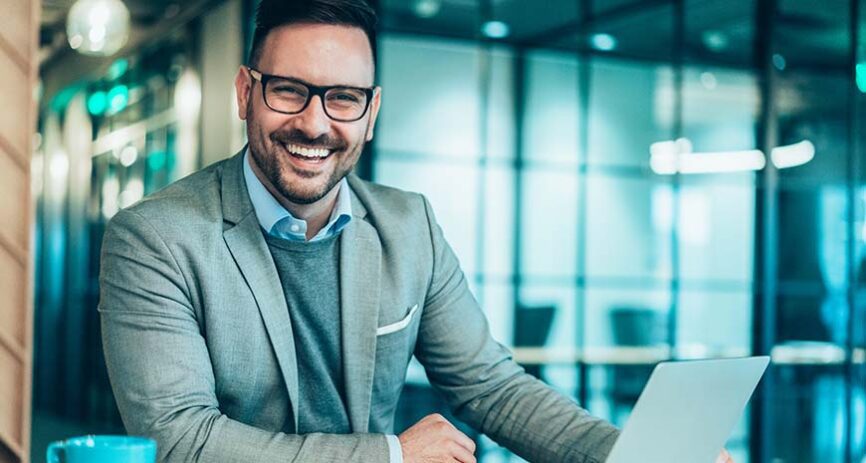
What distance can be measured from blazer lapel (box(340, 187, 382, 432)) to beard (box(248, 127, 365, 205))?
0.14 metres

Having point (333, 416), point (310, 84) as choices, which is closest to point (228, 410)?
point (333, 416)

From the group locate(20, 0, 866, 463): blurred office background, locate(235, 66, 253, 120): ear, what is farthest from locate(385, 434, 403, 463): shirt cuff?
locate(20, 0, 866, 463): blurred office background

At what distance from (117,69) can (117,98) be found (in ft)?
1.07

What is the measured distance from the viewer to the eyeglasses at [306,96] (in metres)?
1.62

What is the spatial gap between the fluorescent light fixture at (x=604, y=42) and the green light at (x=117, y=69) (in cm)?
426

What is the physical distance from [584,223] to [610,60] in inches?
88.6

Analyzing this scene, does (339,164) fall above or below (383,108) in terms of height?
below

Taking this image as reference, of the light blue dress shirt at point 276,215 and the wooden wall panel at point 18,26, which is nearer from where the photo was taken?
the light blue dress shirt at point 276,215

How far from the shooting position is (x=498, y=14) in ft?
29.1

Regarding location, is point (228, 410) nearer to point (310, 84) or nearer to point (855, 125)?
point (310, 84)

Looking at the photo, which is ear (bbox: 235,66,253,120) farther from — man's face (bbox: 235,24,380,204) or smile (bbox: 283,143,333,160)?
smile (bbox: 283,143,333,160)

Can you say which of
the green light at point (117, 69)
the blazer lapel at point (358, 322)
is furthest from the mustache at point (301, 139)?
the green light at point (117, 69)

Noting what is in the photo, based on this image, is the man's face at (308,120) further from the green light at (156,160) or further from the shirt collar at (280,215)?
the green light at (156,160)

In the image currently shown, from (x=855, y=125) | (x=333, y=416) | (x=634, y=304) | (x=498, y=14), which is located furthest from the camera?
(x=634, y=304)
